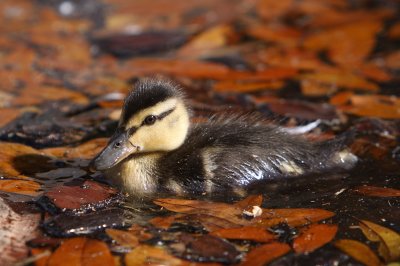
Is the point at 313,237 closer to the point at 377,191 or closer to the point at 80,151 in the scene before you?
the point at 377,191

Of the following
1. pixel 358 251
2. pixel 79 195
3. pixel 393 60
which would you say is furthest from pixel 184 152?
pixel 393 60

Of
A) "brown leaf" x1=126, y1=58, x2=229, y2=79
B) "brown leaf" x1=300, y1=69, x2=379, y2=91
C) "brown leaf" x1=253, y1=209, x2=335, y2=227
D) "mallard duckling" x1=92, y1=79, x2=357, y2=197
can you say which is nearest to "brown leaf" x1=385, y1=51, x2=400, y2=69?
"brown leaf" x1=300, y1=69, x2=379, y2=91

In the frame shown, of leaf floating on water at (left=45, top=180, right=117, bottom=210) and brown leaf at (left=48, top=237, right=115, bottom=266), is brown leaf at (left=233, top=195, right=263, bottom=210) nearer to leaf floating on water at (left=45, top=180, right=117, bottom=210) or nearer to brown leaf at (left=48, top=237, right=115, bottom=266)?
leaf floating on water at (left=45, top=180, right=117, bottom=210)

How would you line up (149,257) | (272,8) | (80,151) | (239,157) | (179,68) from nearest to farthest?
1. (149,257)
2. (239,157)
3. (80,151)
4. (179,68)
5. (272,8)

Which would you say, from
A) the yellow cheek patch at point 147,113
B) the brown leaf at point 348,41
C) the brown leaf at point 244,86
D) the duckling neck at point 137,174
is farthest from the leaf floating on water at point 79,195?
the brown leaf at point 348,41

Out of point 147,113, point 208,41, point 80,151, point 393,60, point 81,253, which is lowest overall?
point 393,60
